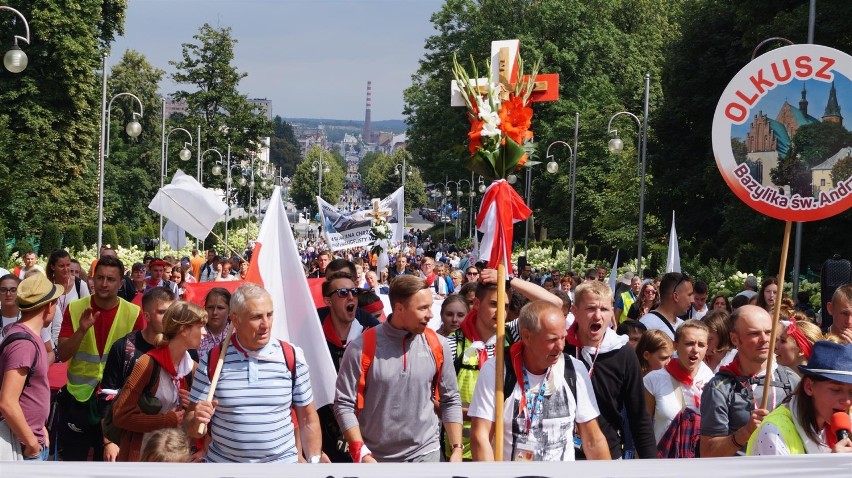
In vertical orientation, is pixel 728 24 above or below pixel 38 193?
above

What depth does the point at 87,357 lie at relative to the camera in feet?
27.4

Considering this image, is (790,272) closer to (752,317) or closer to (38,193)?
(752,317)

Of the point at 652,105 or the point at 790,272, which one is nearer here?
the point at 790,272

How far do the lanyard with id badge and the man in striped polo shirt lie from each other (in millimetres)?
1152

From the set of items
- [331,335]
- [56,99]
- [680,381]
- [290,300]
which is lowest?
[680,381]

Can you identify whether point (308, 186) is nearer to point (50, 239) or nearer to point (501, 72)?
point (50, 239)

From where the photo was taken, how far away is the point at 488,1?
58250 mm

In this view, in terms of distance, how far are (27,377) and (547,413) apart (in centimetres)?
288

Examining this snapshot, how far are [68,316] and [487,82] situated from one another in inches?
145

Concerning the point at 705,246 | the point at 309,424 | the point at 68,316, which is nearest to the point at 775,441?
the point at 309,424

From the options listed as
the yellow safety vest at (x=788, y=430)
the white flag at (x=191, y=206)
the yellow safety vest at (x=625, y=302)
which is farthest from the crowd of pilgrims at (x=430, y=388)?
the white flag at (x=191, y=206)

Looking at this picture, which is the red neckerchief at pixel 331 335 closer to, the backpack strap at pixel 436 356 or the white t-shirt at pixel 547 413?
the backpack strap at pixel 436 356

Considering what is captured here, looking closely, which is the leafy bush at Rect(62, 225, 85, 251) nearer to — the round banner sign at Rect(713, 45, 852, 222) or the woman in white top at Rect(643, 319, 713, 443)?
the woman in white top at Rect(643, 319, 713, 443)

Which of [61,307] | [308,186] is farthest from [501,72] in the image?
[308,186]
